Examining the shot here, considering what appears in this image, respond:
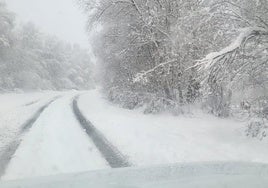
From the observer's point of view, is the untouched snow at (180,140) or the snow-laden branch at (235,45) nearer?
the untouched snow at (180,140)

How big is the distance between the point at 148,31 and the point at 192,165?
14914mm

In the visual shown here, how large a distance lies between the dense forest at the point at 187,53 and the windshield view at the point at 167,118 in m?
0.04

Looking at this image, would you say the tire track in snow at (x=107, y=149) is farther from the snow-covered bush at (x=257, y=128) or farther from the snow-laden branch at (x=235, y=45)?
the snow-covered bush at (x=257, y=128)

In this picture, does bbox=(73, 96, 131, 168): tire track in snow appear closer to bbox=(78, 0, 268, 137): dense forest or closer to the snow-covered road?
the snow-covered road

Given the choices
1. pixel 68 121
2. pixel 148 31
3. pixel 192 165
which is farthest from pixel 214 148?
Answer: pixel 148 31

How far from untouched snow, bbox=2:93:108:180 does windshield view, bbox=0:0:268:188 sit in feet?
0.08

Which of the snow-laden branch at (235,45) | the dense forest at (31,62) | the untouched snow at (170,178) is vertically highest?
the snow-laden branch at (235,45)

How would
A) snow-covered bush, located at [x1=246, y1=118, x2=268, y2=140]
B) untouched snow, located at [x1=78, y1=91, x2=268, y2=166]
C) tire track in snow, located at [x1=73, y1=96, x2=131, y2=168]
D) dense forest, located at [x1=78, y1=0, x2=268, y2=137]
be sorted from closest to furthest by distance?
1. tire track in snow, located at [x1=73, y1=96, x2=131, y2=168]
2. untouched snow, located at [x1=78, y1=91, x2=268, y2=166]
3. dense forest, located at [x1=78, y1=0, x2=268, y2=137]
4. snow-covered bush, located at [x1=246, y1=118, x2=268, y2=140]

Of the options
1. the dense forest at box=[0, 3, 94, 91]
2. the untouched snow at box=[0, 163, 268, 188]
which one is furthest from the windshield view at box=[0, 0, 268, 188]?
the dense forest at box=[0, 3, 94, 91]

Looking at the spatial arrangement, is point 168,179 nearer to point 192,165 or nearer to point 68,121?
point 192,165

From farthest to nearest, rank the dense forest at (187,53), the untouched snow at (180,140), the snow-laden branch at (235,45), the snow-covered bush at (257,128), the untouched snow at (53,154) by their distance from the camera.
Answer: the snow-covered bush at (257,128)
the dense forest at (187,53)
the snow-laden branch at (235,45)
the untouched snow at (180,140)
the untouched snow at (53,154)

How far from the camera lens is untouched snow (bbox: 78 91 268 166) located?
9.80 metres

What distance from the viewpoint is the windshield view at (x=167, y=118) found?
5.49 m

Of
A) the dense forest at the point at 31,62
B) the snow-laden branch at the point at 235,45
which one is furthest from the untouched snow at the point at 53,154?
the dense forest at the point at 31,62
